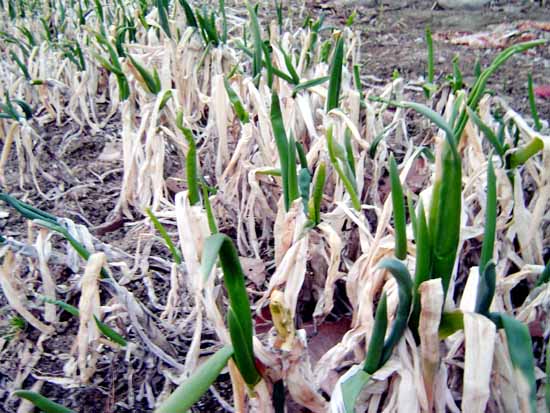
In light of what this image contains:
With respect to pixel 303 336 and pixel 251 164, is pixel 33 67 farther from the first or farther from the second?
pixel 303 336

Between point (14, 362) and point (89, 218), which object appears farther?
point (89, 218)

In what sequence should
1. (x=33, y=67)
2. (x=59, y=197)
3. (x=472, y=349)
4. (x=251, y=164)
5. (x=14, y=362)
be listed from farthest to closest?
(x=33, y=67) < (x=59, y=197) < (x=251, y=164) < (x=14, y=362) < (x=472, y=349)

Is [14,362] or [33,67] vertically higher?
[33,67]

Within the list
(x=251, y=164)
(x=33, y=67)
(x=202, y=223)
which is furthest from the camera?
(x=33, y=67)

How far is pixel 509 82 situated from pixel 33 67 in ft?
5.02

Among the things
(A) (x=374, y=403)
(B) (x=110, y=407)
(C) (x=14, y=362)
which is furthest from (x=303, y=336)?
(C) (x=14, y=362)

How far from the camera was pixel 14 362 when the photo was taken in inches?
42.9

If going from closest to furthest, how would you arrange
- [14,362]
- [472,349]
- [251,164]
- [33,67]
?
[472,349] < [14,362] < [251,164] < [33,67]

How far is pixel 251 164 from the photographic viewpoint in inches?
51.4

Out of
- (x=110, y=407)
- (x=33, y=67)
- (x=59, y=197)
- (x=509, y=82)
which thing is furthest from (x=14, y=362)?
(x=509, y=82)

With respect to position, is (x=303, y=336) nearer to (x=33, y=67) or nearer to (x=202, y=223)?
(x=202, y=223)

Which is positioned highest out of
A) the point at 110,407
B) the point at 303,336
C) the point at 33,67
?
the point at 33,67

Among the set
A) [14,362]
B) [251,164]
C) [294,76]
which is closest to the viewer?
[14,362]

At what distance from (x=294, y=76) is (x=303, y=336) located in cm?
79
